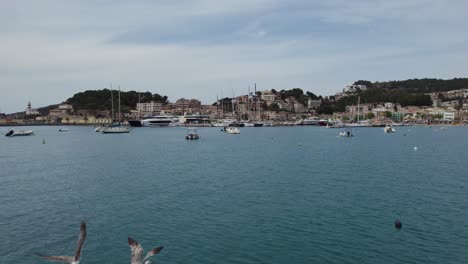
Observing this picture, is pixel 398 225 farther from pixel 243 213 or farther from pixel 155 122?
pixel 155 122

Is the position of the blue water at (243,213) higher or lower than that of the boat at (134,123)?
lower

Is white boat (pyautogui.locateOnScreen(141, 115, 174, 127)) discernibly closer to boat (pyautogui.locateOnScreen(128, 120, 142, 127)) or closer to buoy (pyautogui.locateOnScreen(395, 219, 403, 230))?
boat (pyautogui.locateOnScreen(128, 120, 142, 127))

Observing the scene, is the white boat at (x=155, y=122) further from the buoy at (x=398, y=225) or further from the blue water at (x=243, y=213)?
the buoy at (x=398, y=225)

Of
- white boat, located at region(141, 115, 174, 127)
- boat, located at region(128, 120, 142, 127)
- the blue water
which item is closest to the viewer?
the blue water

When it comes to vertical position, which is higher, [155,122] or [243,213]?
[155,122]

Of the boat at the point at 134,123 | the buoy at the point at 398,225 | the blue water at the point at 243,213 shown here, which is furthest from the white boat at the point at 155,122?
the buoy at the point at 398,225

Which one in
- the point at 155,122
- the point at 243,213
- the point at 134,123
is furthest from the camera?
the point at 155,122

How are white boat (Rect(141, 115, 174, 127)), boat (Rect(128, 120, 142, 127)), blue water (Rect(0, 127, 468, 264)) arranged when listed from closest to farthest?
blue water (Rect(0, 127, 468, 264)), boat (Rect(128, 120, 142, 127)), white boat (Rect(141, 115, 174, 127))

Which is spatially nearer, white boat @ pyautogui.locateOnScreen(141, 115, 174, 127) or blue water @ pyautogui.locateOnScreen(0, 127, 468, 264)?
blue water @ pyautogui.locateOnScreen(0, 127, 468, 264)

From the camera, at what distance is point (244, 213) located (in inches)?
840

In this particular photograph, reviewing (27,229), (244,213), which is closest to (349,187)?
(244,213)

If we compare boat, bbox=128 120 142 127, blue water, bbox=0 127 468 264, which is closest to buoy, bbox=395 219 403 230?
blue water, bbox=0 127 468 264

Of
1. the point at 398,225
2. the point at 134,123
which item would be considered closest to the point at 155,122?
the point at 134,123

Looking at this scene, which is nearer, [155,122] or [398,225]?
[398,225]
